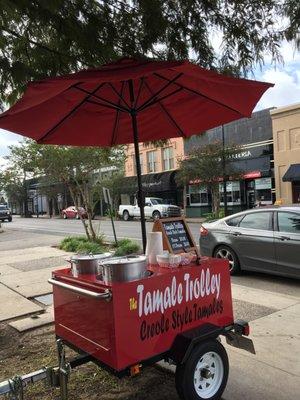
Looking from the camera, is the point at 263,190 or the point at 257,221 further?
the point at 263,190

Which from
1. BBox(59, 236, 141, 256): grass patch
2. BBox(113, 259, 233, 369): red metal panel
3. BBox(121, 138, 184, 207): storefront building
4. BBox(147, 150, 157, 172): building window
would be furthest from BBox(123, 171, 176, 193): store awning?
BBox(113, 259, 233, 369): red metal panel

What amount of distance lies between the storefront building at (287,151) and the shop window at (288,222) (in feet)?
74.8

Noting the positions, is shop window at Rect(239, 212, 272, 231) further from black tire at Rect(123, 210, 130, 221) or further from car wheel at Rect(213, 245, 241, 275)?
black tire at Rect(123, 210, 130, 221)

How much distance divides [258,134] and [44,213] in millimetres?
40486

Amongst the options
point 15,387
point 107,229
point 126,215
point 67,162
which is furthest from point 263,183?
point 15,387

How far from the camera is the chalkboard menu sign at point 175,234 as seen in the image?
14.1ft

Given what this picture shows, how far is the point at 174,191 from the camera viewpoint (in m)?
41.7

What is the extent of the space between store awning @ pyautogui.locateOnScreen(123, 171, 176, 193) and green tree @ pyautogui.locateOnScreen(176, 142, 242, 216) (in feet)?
31.5

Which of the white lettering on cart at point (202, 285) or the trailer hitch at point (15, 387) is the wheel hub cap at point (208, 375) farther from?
the trailer hitch at point (15, 387)

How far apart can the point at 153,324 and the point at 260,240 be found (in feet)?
17.9

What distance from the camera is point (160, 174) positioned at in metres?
43.0

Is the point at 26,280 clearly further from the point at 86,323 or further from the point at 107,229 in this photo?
the point at 107,229

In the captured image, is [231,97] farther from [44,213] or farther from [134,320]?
[44,213]

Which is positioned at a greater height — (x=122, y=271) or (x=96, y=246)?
(x=122, y=271)
